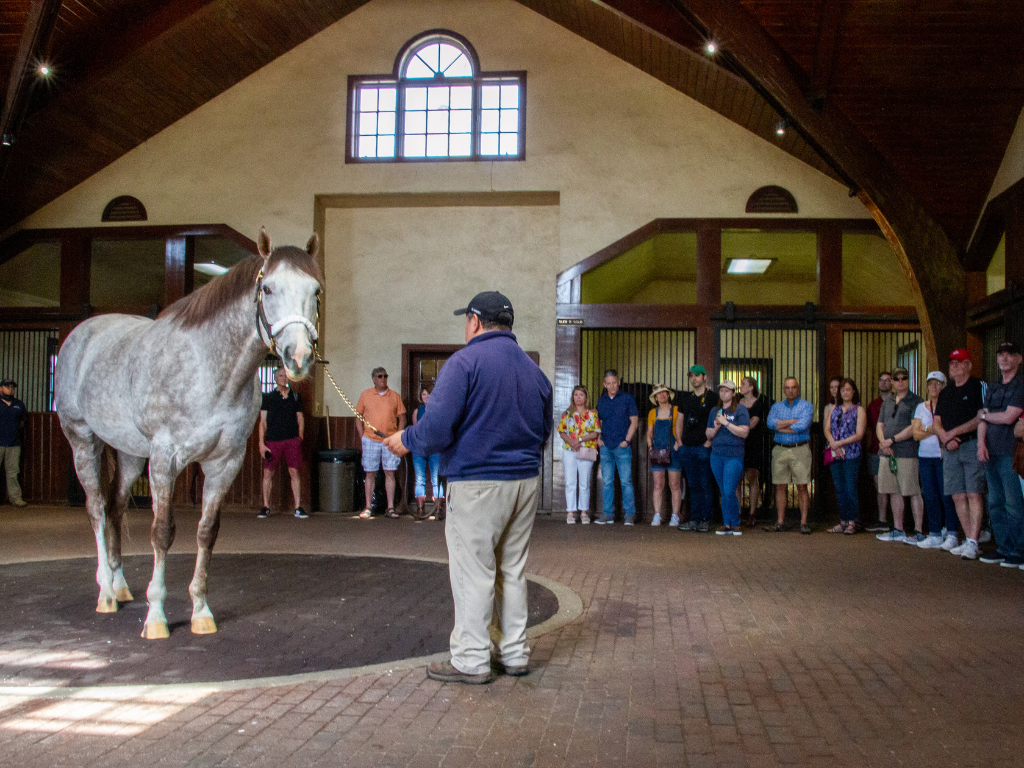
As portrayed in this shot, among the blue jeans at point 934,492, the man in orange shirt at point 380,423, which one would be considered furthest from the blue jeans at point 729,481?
the man in orange shirt at point 380,423

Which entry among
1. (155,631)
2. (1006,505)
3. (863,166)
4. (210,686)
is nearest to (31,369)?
(155,631)

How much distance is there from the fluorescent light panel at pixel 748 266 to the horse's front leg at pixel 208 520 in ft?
41.9

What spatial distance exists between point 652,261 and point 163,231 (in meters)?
8.33

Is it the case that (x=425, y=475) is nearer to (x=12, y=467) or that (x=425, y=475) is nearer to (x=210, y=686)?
(x=12, y=467)

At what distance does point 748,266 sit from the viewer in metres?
16.6

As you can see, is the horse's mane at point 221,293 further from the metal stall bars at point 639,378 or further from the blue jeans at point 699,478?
the metal stall bars at point 639,378

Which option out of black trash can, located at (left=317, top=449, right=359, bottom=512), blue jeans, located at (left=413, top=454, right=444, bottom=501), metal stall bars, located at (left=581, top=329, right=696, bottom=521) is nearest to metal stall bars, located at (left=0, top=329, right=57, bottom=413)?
black trash can, located at (left=317, top=449, right=359, bottom=512)

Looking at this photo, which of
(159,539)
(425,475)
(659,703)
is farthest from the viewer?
(425,475)

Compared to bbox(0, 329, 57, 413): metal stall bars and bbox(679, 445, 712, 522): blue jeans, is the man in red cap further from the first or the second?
bbox(0, 329, 57, 413): metal stall bars

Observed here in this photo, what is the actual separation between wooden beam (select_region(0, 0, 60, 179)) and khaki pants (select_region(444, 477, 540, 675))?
Result: 826 cm

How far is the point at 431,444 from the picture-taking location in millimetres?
3793

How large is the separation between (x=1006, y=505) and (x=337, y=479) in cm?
800

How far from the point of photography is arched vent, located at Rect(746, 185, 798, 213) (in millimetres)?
12047

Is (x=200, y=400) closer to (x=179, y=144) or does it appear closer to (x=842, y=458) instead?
(x=842, y=458)
